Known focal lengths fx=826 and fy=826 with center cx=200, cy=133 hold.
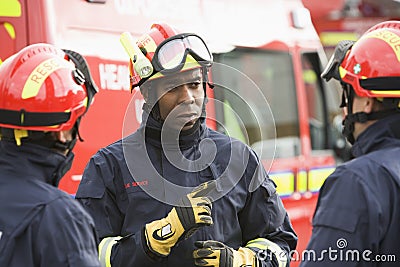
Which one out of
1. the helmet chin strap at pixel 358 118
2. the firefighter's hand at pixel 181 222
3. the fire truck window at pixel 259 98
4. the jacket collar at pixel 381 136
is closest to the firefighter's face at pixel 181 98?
the firefighter's hand at pixel 181 222

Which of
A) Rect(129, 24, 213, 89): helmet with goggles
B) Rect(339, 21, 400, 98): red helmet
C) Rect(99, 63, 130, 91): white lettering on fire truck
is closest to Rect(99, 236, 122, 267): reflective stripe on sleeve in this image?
Rect(129, 24, 213, 89): helmet with goggles

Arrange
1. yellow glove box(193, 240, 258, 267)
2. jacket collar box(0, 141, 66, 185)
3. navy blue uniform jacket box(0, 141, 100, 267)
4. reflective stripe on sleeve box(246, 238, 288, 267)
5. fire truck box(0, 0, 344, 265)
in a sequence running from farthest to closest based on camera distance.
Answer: fire truck box(0, 0, 344, 265), reflective stripe on sleeve box(246, 238, 288, 267), yellow glove box(193, 240, 258, 267), jacket collar box(0, 141, 66, 185), navy blue uniform jacket box(0, 141, 100, 267)

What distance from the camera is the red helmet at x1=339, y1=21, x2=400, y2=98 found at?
3.04m

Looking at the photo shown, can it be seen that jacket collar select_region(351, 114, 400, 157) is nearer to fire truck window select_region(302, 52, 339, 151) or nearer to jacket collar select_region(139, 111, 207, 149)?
jacket collar select_region(139, 111, 207, 149)

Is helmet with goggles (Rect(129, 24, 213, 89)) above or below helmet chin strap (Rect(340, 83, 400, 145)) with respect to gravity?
above

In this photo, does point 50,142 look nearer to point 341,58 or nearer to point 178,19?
point 341,58

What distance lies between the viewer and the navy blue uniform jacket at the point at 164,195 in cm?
336

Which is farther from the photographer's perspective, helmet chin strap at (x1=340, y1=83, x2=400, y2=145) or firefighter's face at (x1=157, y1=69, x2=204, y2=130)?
firefighter's face at (x1=157, y1=69, x2=204, y2=130)

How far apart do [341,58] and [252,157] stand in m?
0.59

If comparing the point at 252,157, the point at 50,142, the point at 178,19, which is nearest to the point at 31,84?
→ the point at 50,142

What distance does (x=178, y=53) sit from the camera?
3.51 metres

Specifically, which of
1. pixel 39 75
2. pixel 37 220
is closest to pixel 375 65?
pixel 39 75

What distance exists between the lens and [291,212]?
6527 millimetres

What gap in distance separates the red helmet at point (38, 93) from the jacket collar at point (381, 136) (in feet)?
3.44
